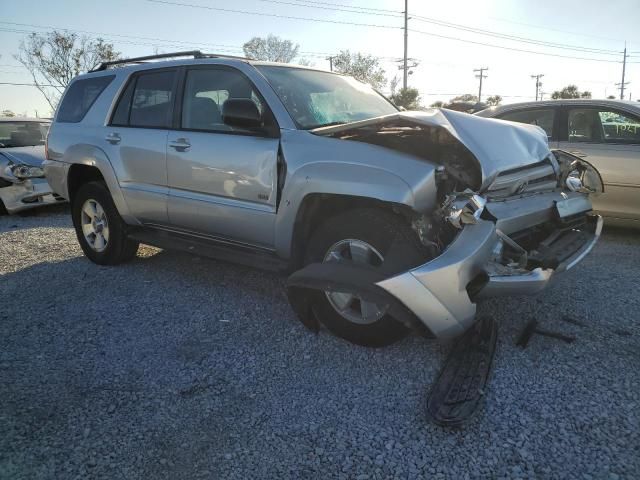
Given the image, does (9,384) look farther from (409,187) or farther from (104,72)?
(104,72)

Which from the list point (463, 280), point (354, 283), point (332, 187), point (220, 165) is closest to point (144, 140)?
point (220, 165)

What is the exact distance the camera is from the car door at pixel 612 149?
5.56 meters

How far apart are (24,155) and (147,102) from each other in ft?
15.8

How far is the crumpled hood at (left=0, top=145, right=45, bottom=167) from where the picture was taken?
26.1 feet

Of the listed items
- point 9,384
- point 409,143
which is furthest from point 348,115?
point 9,384

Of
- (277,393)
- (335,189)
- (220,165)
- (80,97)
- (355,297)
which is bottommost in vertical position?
(277,393)

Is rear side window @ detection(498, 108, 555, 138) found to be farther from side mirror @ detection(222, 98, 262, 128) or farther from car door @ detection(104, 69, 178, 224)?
car door @ detection(104, 69, 178, 224)

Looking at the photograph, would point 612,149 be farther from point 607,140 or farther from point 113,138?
point 113,138

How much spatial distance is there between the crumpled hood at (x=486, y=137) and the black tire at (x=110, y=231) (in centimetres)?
260

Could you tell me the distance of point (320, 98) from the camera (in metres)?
3.96

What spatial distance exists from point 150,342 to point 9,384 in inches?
33.1

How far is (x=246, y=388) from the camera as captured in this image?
9.20ft

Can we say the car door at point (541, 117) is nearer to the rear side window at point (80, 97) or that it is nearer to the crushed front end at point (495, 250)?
the crushed front end at point (495, 250)

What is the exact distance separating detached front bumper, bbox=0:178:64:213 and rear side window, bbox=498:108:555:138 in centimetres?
719
